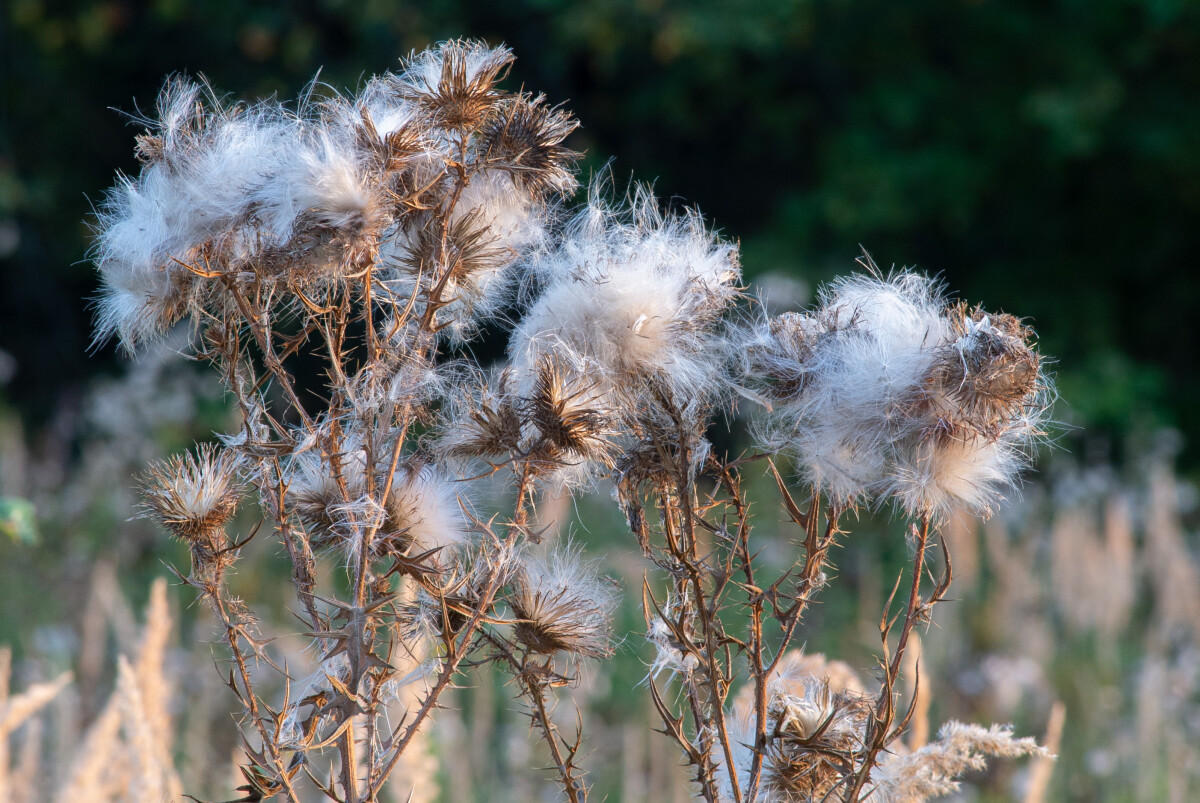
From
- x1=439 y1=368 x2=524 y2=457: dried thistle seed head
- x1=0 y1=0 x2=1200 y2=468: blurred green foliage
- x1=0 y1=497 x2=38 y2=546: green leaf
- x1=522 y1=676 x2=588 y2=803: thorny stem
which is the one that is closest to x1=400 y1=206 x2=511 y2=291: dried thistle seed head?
x1=439 y1=368 x2=524 y2=457: dried thistle seed head

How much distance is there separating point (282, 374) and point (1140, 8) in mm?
7716

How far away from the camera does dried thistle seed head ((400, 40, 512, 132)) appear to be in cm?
88

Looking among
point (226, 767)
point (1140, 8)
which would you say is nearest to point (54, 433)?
point (226, 767)

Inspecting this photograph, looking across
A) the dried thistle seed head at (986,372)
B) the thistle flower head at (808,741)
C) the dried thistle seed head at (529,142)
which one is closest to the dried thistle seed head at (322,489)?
the dried thistle seed head at (529,142)

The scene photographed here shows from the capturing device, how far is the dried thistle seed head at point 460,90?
2.88 feet

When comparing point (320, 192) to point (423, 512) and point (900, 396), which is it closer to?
point (423, 512)

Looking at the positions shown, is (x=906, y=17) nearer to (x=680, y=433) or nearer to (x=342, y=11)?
(x=342, y=11)

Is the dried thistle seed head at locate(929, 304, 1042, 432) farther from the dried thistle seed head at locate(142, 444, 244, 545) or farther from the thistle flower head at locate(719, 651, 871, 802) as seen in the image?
the dried thistle seed head at locate(142, 444, 244, 545)

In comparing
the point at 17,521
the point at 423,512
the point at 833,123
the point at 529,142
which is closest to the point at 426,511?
the point at 423,512

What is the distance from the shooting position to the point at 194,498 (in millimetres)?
872

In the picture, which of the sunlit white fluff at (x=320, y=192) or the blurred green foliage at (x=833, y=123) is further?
the blurred green foliage at (x=833, y=123)

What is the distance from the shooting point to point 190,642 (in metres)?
5.02

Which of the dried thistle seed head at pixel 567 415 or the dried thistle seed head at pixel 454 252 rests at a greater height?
the dried thistle seed head at pixel 454 252

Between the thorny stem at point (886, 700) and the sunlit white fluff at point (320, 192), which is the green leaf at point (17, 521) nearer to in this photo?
the sunlit white fluff at point (320, 192)
